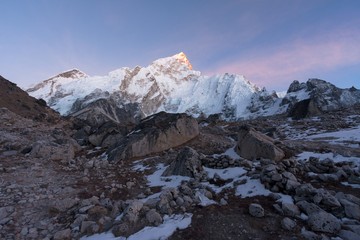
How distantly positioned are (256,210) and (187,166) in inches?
261

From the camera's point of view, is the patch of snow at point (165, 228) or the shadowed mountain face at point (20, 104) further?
the shadowed mountain face at point (20, 104)

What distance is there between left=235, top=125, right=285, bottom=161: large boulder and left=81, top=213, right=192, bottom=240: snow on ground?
26.7 feet

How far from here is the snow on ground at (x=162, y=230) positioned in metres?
10.5

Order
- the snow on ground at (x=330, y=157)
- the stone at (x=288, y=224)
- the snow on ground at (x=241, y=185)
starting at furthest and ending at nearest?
the snow on ground at (x=330, y=157)
the snow on ground at (x=241, y=185)
the stone at (x=288, y=224)

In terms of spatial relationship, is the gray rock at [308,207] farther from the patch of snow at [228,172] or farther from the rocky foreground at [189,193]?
the patch of snow at [228,172]

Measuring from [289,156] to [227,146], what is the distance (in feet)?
19.9

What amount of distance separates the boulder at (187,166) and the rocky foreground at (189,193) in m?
0.07

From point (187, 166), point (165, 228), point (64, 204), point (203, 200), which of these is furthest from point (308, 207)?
point (64, 204)

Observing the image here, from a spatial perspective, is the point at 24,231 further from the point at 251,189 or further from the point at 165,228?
the point at 251,189

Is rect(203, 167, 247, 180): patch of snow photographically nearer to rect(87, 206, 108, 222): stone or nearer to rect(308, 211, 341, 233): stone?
rect(308, 211, 341, 233): stone

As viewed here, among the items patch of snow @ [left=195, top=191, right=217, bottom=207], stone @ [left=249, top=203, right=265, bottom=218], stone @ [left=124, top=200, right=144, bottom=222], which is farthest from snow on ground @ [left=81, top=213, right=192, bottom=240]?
stone @ [left=249, top=203, right=265, bottom=218]

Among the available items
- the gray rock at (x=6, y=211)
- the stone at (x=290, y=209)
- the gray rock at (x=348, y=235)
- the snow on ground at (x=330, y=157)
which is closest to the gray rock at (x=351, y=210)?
the gray rock at (x=348, y=235)

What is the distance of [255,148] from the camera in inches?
733

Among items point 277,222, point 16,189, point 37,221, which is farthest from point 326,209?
point 16,189
